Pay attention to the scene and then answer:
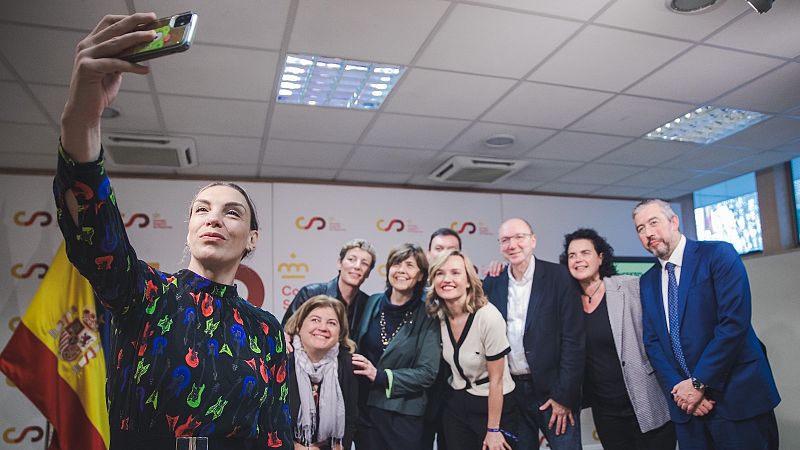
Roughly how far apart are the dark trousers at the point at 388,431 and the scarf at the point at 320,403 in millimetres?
165

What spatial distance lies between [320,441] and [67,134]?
86.3 inches

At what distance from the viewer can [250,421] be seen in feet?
3.64

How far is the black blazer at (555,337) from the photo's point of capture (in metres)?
2.84

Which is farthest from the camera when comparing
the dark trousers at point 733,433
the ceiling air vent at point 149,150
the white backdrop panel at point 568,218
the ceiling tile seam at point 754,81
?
the white backdrop panel at point 568,218

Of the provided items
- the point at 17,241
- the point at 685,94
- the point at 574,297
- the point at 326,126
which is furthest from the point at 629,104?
the point at 17,241

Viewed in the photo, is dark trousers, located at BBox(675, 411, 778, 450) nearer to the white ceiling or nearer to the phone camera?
→ the white ceiling

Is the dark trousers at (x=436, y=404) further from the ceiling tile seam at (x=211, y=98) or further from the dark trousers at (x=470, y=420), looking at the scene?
the ceiling tile seam at (x=211, y=98)

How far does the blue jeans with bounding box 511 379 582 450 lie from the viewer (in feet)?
9.14

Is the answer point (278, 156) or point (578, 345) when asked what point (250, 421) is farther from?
point (278, 156)

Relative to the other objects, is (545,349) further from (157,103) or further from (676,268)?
(157,103)

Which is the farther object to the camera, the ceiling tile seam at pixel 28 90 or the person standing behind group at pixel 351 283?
the person standing behind group at pixel 351 283

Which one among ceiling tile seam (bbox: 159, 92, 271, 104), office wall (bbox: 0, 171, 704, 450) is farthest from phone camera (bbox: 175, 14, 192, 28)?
office wall (bbox: 0, 171, 704, 450)

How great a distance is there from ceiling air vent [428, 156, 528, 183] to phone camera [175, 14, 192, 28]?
4.15 metres

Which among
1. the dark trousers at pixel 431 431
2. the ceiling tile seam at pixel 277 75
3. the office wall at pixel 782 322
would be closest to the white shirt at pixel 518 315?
the dark trousers at pixel 431 431
